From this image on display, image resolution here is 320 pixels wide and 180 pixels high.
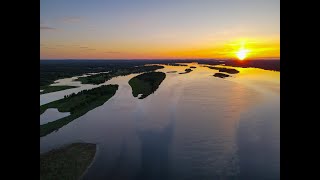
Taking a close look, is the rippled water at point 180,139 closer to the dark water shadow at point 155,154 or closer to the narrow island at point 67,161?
the dark water shadow at point 155,154

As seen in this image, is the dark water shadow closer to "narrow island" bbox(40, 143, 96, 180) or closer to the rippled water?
the rippled water

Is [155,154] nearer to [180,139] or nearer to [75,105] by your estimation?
[180,139]

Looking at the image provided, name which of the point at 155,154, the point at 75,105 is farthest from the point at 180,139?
the point at 75,105

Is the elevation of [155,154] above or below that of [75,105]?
below

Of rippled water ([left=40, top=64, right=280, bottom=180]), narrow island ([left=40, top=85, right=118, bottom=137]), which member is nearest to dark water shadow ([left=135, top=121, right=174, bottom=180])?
rippled water ([left=40, top=64, right=280, bottom=180])
